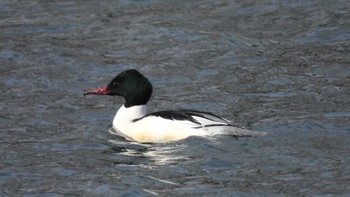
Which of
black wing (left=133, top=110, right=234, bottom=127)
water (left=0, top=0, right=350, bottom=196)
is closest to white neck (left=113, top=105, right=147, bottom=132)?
water (left=0, top=0, right=350, bottom=196)

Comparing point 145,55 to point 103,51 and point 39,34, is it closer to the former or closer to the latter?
point 103,51


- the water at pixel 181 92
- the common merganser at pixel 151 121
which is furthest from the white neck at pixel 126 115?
the water at pixel 181 92

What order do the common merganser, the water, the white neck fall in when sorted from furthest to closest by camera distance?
the white neck → the common merganser → the water

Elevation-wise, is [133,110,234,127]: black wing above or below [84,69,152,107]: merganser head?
below

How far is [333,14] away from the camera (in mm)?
17375

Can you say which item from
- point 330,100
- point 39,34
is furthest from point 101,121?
point 39,34

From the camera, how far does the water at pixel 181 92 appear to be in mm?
10055

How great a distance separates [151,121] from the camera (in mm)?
11844

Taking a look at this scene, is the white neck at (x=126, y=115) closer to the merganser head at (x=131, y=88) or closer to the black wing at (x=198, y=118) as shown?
the merganser head at (x=131, y=88)

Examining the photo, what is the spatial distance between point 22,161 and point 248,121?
305cm

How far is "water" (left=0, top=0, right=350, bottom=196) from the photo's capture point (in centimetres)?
1005

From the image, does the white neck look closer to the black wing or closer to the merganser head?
the merganser head

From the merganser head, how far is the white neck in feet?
0.21

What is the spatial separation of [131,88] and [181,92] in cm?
181
